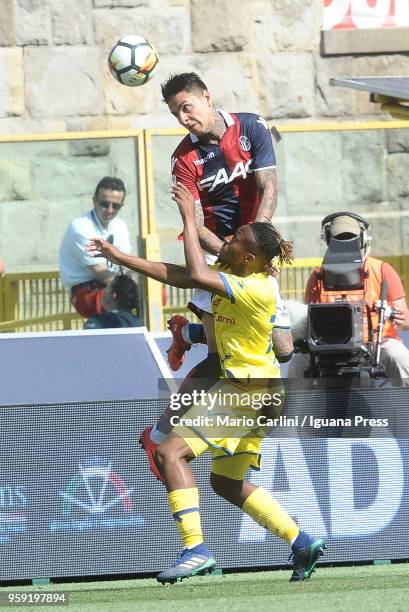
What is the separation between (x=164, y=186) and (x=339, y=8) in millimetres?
3510

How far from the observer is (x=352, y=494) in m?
7.18

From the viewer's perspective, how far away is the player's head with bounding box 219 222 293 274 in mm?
6172

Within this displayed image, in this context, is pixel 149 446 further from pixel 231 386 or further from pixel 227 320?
pixel 227 320

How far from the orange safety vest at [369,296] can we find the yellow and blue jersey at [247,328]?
2.41 m

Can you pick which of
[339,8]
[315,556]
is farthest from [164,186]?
[315,556]

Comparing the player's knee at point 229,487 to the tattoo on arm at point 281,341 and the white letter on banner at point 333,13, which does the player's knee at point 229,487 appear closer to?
the tattoo on arm at point 281,341

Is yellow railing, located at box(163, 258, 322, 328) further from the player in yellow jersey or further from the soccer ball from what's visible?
the player in yellow jersey

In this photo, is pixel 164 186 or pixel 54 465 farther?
pixel 164 186

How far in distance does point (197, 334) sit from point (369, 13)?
7471 millimetres

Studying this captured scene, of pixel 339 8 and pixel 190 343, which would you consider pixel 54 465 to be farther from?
pixel 339 8

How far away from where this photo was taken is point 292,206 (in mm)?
11602

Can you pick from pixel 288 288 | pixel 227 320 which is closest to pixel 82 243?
pixel 288 288

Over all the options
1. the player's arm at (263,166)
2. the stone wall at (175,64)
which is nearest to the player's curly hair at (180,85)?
the player's arm at (263,166)

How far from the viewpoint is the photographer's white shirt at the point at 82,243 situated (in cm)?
1066
